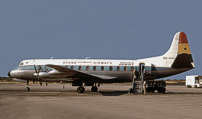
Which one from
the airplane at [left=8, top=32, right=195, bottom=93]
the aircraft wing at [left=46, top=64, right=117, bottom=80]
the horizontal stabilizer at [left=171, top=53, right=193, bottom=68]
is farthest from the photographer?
the airplane at [left=8, top=32, right=195, bottom=93]

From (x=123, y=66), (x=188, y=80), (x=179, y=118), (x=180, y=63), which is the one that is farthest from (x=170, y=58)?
(x=188, y=80)

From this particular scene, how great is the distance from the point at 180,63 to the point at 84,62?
1108 cm

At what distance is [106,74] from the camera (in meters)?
26.9

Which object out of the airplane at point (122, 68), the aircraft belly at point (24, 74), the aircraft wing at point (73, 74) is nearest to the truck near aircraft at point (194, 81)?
the airplane at point (122, 68)

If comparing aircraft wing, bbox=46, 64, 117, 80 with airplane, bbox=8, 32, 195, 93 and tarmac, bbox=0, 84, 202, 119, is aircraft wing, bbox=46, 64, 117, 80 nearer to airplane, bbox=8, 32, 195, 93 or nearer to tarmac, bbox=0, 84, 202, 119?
airplane, bbox=8, 32, 195, 93

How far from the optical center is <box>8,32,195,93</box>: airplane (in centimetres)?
2583

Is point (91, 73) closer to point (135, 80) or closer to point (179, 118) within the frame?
point (135, 80)

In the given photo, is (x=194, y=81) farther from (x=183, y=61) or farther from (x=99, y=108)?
(x=99, y=108)

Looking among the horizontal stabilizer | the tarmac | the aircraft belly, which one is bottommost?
the tarmac

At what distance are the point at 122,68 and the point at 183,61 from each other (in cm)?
686

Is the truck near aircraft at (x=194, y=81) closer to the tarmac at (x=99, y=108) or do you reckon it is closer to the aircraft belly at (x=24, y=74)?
the tarmac at (x=99, y=108)

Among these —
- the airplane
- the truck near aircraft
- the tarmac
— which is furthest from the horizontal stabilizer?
the truck near aircraft

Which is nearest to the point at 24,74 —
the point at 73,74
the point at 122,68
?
the point at 73,74

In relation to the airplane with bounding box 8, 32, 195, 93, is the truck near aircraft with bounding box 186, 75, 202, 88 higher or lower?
lower
